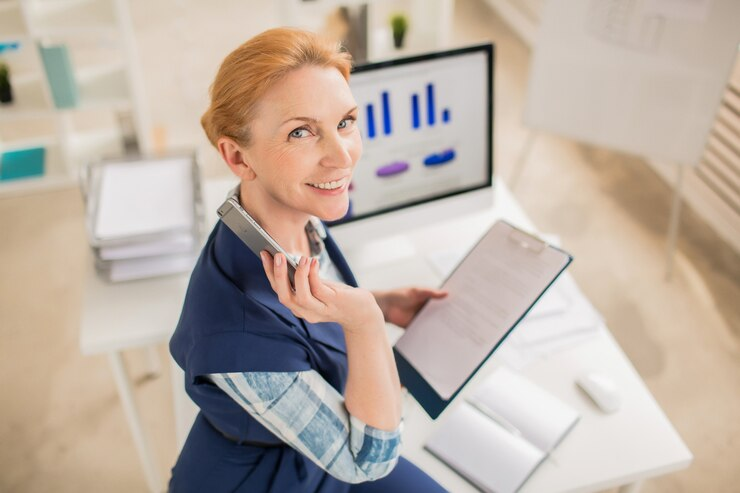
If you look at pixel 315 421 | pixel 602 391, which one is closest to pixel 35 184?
pixel 315 421

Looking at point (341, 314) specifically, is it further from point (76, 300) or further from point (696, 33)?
point (76, 300)

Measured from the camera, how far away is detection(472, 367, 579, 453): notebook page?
129 cm

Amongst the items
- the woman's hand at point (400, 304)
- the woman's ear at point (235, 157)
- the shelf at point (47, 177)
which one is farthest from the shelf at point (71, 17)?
the woman's ear at point (235, 157)

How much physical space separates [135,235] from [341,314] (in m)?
0.73

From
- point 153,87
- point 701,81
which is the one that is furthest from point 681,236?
point 153,87

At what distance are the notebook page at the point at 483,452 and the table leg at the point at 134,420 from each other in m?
0.78

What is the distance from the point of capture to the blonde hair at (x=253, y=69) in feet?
3.00

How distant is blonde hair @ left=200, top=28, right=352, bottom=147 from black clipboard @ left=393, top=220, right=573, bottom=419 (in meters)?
0.51

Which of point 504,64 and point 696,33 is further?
point 504,64

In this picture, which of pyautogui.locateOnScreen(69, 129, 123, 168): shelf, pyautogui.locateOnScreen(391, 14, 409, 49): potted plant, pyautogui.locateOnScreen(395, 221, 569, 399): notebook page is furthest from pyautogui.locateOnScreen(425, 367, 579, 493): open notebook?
pyautogui.locateOnScreen(69, 129, 123, 168): shelf

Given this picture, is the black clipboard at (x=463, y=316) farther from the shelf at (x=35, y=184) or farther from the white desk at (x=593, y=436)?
the shelf at (x=35, y=184)

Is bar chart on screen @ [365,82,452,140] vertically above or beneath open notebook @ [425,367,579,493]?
above

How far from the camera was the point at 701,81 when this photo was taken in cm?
228

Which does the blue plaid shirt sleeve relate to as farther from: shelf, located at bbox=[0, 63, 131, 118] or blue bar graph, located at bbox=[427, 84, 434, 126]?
shelf, located at bbox=[0, 63, 131, 118]
